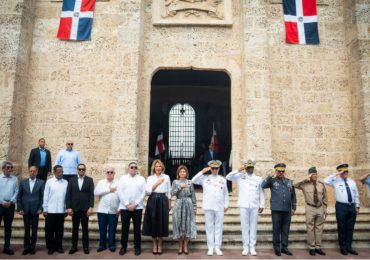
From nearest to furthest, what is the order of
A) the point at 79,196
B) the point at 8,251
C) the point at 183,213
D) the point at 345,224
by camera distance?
the point at 8,251 → the point at 183,213 → the point at 79,196 → the point at 345,224

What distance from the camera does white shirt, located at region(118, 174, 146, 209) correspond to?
6054mm

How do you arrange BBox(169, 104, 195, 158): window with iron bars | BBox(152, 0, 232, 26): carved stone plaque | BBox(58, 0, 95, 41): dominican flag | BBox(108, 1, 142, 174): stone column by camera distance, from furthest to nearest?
BBox(169, 104, 195, 158): window with iron bars → BBox(152, 0, 232, 26): carved stone plaque → BBox(58, 0, 95, 41): dominican flag → BBox(108, 1, 142, 174): stone column

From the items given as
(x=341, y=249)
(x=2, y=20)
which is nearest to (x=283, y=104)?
(x=341, y=249)

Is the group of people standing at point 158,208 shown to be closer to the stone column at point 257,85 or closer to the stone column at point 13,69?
the stone column at point 257,85

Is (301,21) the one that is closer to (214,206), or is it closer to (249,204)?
(249,204)

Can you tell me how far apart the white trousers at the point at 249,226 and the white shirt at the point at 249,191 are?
13cm

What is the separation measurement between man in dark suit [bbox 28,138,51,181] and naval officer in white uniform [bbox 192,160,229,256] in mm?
4024

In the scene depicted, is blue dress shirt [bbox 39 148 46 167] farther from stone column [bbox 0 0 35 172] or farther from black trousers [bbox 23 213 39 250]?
black trousers [bbox 23 213 39 250]

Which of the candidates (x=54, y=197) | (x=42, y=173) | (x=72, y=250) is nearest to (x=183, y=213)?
(x=72, y=250)

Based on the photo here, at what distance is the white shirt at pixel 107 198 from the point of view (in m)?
6.17

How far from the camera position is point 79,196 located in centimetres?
609

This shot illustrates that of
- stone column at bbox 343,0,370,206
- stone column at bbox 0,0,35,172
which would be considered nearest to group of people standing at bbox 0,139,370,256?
stone column at bbox 0,0,35,172

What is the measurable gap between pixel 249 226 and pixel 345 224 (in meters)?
1.97

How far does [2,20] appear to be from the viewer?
951 cm
